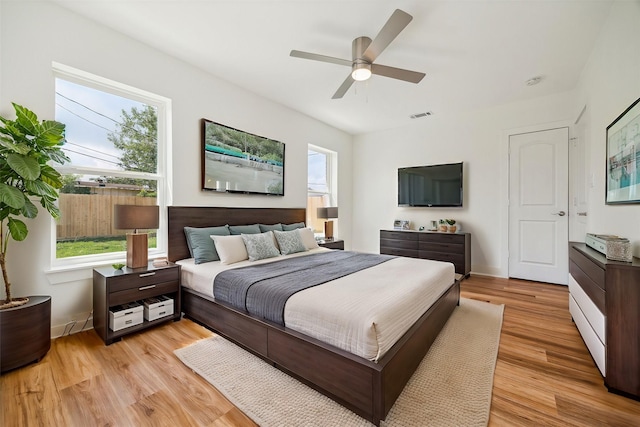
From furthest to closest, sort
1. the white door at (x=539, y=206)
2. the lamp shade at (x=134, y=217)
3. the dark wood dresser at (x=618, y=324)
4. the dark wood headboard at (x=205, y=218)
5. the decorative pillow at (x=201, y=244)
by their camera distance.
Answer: the white door at (x=539, y=206) < the dark wood headboard at (x=205, y=218) < the decorative pillow at (x=201, y=244) < the lamp shade at (x=134, y=217) < the dark wood dresser at (x=618, y=324)

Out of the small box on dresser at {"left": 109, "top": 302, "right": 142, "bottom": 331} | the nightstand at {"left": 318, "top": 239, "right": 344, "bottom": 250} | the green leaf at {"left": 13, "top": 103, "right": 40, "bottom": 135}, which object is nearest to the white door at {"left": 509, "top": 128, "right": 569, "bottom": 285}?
the nightstand at {"left": 318, "top": 239, "right": 344, "bottom": 250}

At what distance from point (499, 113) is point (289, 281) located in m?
4.53

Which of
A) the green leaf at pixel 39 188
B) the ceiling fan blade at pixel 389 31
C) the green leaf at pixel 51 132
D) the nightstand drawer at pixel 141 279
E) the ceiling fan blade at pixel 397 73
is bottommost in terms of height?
the nightstand drawer at pixel 141 279

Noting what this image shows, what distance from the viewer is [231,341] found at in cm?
226

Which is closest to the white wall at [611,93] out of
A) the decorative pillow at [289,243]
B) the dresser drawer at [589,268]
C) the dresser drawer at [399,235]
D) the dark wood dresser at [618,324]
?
the dresser drawer at [589,268]

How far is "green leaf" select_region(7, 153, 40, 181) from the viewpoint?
5.82 feet

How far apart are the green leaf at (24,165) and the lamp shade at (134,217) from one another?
60 cm

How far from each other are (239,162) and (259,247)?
1378 millimetres

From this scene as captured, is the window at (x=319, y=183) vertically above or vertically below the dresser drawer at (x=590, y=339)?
above

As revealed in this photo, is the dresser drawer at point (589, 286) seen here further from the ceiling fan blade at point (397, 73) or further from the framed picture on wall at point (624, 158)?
the ceiling fan blade at point (397, 73)

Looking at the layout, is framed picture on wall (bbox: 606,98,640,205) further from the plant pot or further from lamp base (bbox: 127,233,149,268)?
the plant pot

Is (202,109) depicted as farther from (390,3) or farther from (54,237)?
(390,3)

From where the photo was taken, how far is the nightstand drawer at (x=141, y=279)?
2.28 metres

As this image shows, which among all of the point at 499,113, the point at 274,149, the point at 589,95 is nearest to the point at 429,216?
the point at 499,113
